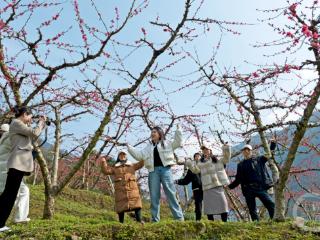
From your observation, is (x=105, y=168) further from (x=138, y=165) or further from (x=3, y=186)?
(x=3, y=186)

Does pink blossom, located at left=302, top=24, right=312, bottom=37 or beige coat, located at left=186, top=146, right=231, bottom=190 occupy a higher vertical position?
pink blossom, located at left=302, top=24, right=312, bottom=37

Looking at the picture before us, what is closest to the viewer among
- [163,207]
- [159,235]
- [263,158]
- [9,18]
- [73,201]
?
[159,235]

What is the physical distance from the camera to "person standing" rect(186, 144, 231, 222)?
27.0ft

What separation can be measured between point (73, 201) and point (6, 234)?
10842 mm

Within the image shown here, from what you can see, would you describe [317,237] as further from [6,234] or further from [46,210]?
[46,210]

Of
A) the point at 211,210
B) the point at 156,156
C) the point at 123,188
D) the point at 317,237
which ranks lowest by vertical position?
the point at 317,237

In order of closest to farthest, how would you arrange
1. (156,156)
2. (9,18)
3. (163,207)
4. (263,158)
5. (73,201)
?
1. (156,156)
2. (263,158)
3. (9,18)
4. (73,201)
5. (163,207)

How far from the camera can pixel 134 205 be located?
26.7ft

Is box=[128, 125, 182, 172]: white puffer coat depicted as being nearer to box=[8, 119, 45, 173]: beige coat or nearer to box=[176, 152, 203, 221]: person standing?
box=[176, 152, 203, 221]: person standing

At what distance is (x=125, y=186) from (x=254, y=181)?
2.72 m

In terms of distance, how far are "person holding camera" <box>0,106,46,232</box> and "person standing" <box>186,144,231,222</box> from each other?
Result: 3696 mm

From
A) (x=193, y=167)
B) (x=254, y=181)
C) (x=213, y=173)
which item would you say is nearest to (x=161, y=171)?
(x=193, y=167)

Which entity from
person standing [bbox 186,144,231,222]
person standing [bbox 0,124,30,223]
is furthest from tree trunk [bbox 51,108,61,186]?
person standing [bbox 186,144,231,222]

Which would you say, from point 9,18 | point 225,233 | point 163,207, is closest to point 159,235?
point 225,233
